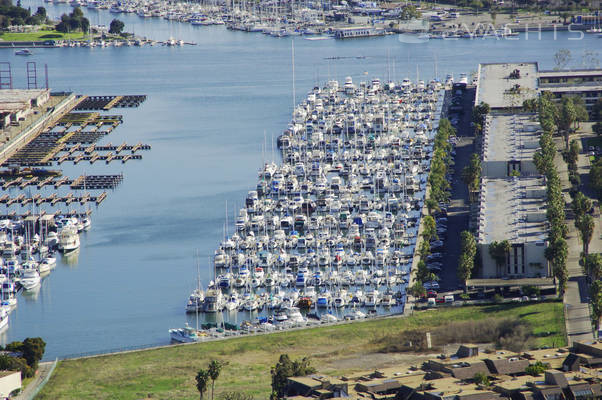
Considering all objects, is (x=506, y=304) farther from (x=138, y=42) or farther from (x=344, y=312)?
(x=138, y=42)

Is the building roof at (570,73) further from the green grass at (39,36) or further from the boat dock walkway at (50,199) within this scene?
the green grass at (39,36)

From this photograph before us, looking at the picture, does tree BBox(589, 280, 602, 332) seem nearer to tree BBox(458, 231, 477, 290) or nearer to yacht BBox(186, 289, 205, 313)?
tree BBox(458, 231, 477, 290)

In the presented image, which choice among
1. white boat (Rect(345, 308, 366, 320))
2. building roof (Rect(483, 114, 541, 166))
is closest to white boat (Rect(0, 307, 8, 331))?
white boat (Rect(345, 308, 366, 320))

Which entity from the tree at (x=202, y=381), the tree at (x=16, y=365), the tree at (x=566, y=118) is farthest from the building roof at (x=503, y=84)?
the tree at (x=202, y=381)

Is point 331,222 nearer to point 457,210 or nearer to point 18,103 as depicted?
point 457,210

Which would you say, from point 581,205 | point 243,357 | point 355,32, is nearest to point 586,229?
point 581,205
